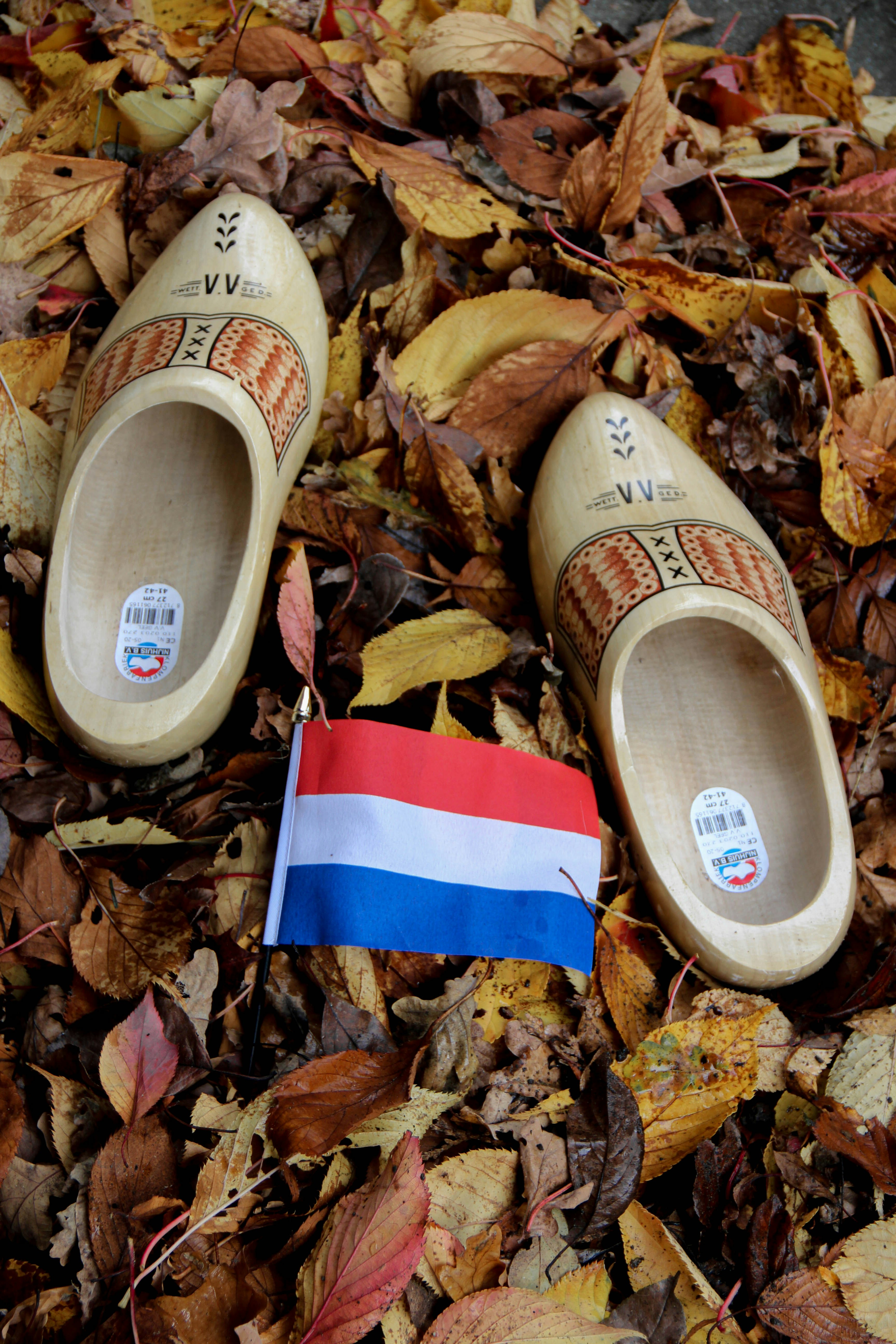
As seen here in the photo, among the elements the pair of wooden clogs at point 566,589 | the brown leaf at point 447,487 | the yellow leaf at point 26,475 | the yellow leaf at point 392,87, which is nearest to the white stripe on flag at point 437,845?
the pair of wooden clogs at point 566,589

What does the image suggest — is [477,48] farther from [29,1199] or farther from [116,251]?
[29,1199]

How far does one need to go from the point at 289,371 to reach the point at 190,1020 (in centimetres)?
82

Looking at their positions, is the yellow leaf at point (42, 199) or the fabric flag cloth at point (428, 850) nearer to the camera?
the fabric flag cloth at point (428, 850)

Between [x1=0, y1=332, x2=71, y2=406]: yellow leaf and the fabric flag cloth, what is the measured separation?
0.63 meters

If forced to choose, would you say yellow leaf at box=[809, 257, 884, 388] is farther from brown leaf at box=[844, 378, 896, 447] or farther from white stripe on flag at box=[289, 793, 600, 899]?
white stripe on flag at box=[289, 793, 600, 899]

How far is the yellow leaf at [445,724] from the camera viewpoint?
Answer: 1.08 metres

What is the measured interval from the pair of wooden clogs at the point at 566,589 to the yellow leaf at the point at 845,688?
0.06 meters

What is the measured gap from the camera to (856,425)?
1.35m

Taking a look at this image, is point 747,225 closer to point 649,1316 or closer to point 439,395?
point 439,395

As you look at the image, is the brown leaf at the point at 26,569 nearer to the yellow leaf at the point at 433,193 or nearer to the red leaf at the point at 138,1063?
the red leaf at the point at 138,1063

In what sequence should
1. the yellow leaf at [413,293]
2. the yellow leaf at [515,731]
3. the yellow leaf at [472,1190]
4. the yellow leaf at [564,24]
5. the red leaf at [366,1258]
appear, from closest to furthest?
the red leaf at [366,1258]
the yellow leaf at [472,1190]
the yellow leaf at [515,731]
the yellow leaf at [413,293]
the yellow leaf at [564,24]

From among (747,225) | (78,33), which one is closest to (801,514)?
(747,225)

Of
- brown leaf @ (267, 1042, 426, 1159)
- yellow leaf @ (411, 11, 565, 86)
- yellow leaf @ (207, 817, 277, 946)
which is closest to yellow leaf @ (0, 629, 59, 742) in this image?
yellow leaf @ (207, 817, 277, 946)

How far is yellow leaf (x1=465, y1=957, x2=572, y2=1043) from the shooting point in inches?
39.5
